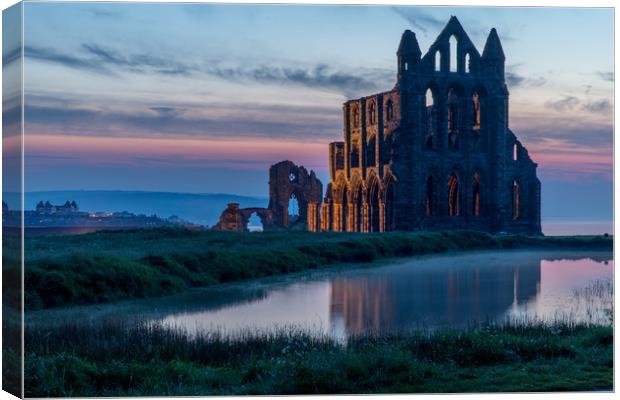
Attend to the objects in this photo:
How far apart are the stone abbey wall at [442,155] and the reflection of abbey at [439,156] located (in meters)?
0.05

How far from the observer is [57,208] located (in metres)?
20.3

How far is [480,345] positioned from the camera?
41.8 feet

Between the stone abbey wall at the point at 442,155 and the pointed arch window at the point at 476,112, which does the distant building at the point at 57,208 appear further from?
the pointed arch window at the point at 476,112

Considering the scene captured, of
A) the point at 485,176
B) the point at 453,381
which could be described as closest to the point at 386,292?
the point at 453,381

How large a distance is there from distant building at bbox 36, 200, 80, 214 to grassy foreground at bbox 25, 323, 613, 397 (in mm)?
5237

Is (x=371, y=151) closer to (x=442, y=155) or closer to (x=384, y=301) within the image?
(x=442, y=155)

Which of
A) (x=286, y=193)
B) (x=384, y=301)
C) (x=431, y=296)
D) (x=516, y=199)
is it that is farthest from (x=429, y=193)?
(x=384, y=301)

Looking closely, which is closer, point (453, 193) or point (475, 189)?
point (453, 193)

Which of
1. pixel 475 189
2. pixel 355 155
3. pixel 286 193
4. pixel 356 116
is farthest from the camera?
pixel 286 193

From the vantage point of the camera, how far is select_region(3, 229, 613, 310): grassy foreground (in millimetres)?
19562

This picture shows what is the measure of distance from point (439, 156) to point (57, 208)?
2694 centimetres

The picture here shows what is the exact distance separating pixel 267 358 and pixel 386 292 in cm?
850

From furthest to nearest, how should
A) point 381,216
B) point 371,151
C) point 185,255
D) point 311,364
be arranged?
point 371,151 < point 381,216 < point 185,255 < point 311,364

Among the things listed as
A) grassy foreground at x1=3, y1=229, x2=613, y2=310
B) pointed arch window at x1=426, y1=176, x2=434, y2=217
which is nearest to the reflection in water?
grassy foreground at x1=3, y1=229, x2=613, y2=310
